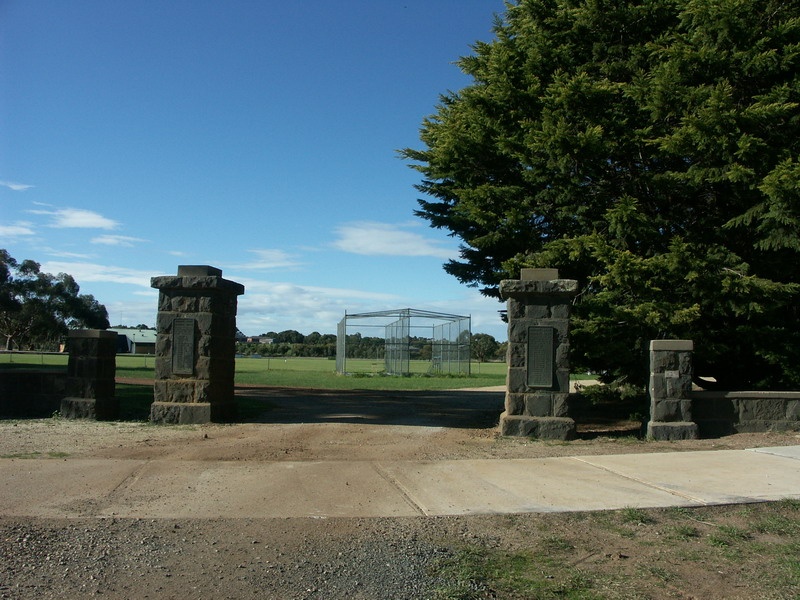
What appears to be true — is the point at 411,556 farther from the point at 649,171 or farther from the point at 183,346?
the point at 649,171

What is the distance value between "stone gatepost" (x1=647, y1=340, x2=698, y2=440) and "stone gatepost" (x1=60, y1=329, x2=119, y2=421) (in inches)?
328

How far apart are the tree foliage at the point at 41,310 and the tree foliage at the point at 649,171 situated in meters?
47.5

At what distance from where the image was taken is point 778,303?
1069cm

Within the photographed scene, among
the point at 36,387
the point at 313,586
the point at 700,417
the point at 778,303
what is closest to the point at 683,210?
the point at 778,303

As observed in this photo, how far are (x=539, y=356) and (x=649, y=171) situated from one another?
4.93m

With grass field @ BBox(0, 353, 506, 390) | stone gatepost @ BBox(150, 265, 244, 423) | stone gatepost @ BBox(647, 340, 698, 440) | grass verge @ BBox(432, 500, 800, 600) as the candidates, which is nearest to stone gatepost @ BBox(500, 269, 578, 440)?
stone gatepost @ BBox(647, 340, 698, 440)

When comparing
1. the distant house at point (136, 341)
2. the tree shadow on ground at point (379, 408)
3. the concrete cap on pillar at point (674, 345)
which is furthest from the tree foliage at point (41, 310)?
the concrete cap on pillar at point (674, 345)

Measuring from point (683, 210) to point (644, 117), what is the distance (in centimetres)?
183

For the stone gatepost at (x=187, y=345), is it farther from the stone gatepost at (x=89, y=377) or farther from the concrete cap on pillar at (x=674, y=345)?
the concrete cap on pillar at (x=674, y=345)

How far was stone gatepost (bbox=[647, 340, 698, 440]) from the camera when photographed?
9680 millimetres

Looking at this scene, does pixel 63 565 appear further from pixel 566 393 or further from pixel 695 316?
pixel 695 316

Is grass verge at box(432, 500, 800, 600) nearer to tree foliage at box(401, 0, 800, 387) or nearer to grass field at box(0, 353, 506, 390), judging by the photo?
tree foliage at box(401, 0, 800, 387)

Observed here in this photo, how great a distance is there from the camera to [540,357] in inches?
387

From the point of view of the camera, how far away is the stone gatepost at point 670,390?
9.68 metres
